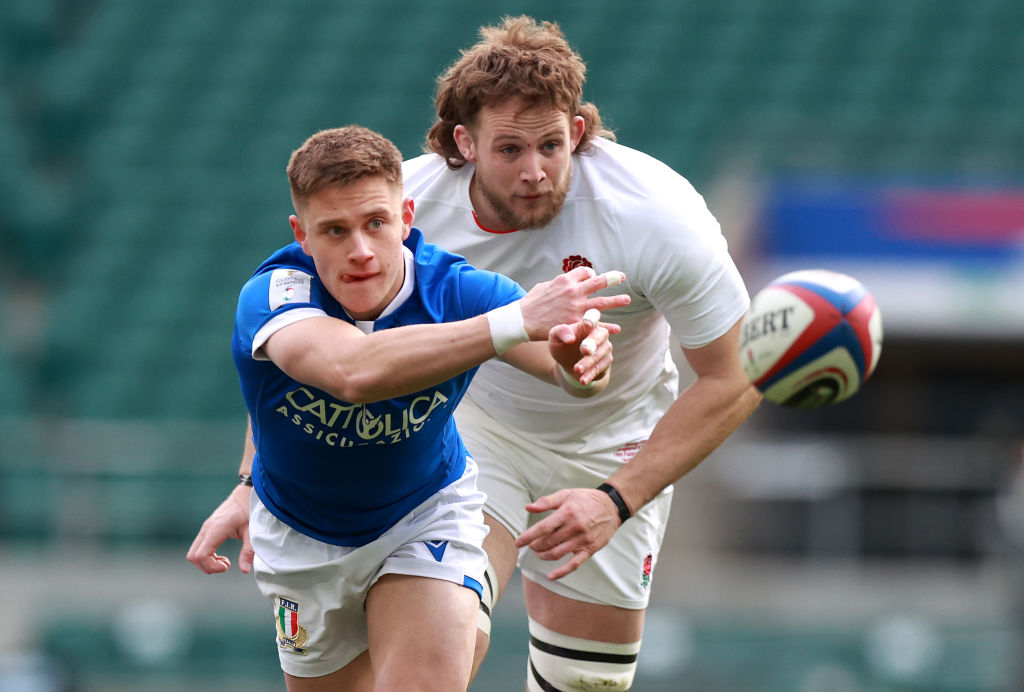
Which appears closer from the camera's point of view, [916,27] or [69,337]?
[69,337]

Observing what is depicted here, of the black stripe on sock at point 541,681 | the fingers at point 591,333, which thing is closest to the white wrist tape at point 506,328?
the fingers at point 591,333

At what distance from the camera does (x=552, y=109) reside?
185 inches

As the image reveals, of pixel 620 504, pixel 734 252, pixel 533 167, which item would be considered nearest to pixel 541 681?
pixel 620 504

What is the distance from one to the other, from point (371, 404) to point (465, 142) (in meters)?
1.24

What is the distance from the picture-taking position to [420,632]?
13.7 ft

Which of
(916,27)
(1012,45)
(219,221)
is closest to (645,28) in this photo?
(916,27)

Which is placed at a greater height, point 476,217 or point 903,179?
point 903,179

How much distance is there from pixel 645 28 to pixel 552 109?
993 cm

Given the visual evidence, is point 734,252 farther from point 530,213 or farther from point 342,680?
point 342,680

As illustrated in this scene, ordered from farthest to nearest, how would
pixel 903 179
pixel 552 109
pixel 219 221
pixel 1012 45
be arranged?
pixel 1012 45 → pixel 219 221 → pixel 903 179 → pixel 552 109

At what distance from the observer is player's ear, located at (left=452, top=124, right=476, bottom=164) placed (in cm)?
496

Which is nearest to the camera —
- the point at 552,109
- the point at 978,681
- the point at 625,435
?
the point at 552,109

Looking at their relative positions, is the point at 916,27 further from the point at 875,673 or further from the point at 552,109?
the point at 552,109

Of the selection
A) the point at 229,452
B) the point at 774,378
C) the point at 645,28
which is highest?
the point at 645,28
